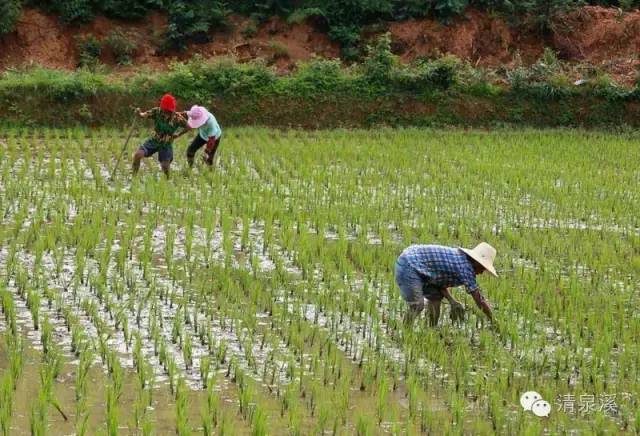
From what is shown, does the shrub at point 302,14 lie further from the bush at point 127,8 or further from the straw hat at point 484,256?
the straw hat at point 484,256

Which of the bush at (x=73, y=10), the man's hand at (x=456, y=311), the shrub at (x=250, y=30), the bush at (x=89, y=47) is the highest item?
the bush at (x=73, y=10)

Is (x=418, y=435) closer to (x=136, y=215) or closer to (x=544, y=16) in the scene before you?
(x=136, y=215)

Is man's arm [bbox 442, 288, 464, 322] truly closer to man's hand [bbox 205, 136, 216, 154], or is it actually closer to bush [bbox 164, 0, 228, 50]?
man's hand [bbox 205, 136, 216, 154]

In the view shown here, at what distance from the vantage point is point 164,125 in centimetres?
1044

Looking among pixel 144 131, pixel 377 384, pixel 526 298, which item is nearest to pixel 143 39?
pixel 144 131

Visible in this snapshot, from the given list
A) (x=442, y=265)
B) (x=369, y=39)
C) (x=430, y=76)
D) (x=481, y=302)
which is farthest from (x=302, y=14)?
(x=481, y=302)

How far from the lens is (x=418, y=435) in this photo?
4707mm

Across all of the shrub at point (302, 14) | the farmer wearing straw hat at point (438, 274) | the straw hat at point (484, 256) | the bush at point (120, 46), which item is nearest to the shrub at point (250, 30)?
the shrub at point (302, 14)

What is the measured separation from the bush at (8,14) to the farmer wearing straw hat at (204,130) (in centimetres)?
665

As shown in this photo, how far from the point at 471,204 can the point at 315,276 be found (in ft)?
9.78

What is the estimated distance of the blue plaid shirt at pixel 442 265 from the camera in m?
5.87

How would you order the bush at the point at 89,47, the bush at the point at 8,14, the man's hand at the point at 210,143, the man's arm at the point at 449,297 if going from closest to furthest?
the man's arm at the point at 449,297 → the man's hand at the point at 210,143 → the bush at the point at 8,14 → the bush at the point at 89,47

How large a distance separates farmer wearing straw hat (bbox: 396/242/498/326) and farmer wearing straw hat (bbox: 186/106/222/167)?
16.8 feet

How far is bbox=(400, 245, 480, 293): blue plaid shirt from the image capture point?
5867mm
